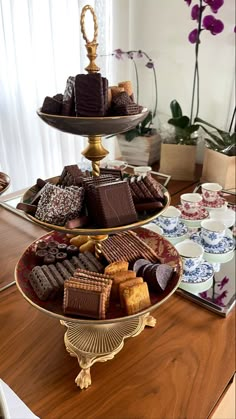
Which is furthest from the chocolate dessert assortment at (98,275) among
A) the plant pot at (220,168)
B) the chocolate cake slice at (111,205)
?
the plant pot at (220,168)

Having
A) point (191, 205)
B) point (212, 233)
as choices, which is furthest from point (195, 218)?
point (212, 233)

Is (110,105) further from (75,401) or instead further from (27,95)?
(27,95)

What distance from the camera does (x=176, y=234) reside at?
955 mm

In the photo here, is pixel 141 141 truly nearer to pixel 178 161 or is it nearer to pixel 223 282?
pixel 178 161

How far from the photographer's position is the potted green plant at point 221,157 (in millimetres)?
1212

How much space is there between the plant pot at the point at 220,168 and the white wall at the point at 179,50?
0.70 ft

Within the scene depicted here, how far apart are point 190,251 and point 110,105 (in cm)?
44

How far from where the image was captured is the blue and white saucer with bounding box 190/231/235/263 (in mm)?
875

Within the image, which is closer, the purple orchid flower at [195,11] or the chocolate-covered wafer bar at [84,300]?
the chocolate-covered wafer bar at [84,300]

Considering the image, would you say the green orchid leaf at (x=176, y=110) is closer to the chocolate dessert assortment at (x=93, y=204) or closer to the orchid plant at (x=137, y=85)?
the orchid plant at (x=137, y=85)

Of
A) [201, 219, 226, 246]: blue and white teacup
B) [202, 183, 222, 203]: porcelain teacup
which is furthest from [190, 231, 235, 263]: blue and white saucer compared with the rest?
[202, 183, 222, 203]: porcelain teacup

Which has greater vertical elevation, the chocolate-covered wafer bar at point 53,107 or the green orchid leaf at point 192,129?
the chocolate-covered wafer bar at point 53,107

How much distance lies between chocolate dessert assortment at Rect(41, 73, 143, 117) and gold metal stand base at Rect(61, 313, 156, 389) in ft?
1.25

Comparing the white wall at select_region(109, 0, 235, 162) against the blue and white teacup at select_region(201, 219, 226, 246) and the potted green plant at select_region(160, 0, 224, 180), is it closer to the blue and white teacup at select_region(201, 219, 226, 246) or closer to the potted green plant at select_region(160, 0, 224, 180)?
the potted green plant at select_region(160, 0, 224, 180)
